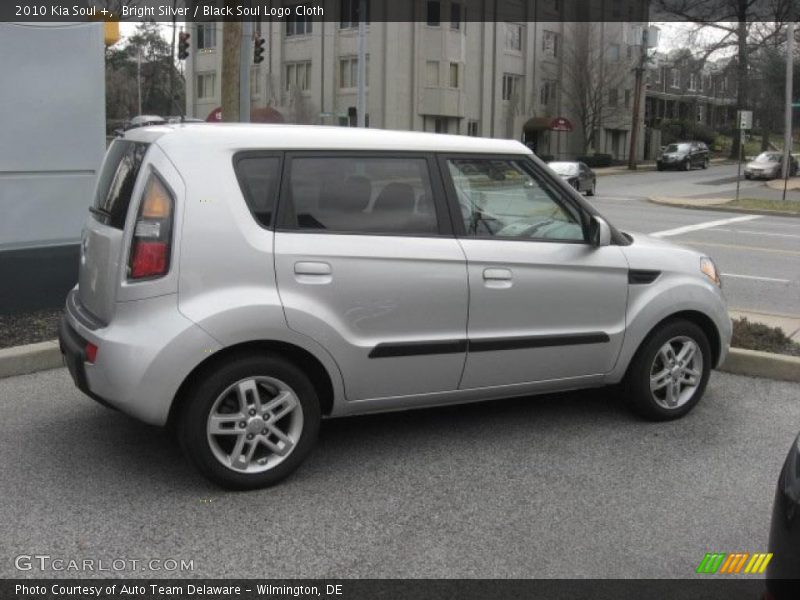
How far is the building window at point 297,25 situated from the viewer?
167ft

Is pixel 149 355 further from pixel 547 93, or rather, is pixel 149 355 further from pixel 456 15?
pixel 547 93

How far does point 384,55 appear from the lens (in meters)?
46.4

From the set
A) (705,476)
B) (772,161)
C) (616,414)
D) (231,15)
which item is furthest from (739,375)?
(772,161)

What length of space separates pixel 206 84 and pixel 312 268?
5710cm

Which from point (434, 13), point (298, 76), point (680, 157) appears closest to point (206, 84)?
point (298, 76)

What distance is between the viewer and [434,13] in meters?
47.8

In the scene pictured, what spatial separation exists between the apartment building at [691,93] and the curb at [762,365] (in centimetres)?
5768

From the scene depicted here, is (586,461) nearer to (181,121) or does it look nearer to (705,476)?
(705,476)

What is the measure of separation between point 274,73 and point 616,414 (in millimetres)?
50403

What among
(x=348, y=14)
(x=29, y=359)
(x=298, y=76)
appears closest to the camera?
(x=29, y=359)

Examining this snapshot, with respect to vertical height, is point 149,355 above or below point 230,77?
below

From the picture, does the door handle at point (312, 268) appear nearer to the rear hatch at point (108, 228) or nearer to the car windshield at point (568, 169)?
the rear hatch at point (108, 228)

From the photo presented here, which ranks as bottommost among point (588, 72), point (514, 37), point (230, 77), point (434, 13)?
point (230, 77)

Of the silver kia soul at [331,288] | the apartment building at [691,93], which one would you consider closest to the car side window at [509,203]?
the silver kia soul at [331,288]
